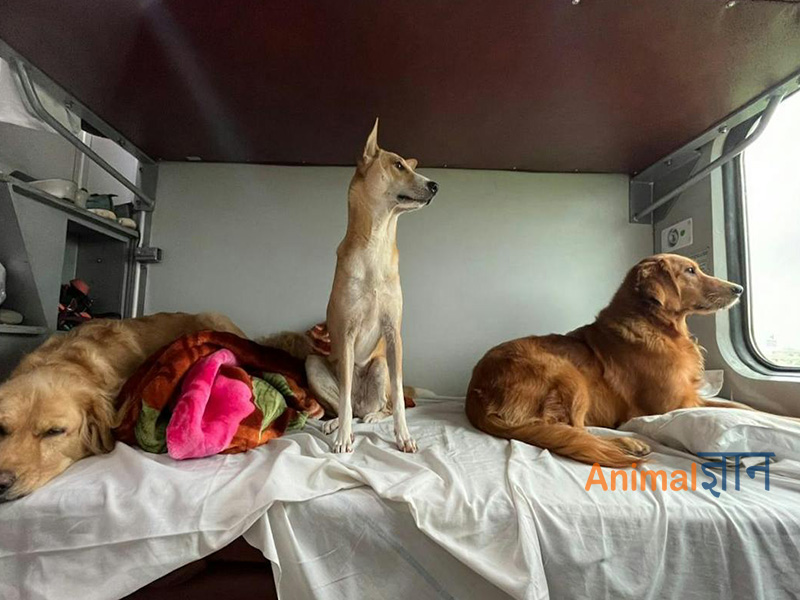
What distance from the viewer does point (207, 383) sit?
2.93ft

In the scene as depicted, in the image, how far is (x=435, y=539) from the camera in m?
0.61

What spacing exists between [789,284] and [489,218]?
107cm

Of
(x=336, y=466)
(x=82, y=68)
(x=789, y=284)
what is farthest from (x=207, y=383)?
(x=789, y=284)

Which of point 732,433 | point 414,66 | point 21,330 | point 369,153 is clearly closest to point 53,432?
point 21,330

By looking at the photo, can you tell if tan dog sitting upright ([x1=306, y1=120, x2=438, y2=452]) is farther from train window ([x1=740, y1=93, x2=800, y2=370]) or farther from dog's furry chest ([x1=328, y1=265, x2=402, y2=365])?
train window ([x1=740, y1=93, x2=800, y2=370])

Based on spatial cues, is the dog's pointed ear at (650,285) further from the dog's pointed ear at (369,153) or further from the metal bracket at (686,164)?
the dog's pointed ear at (369,153)

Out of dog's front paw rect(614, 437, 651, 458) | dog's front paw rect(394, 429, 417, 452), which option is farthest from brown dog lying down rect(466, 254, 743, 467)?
dog's front paw rect(394, 429, 417, 452)

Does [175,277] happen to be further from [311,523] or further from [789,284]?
[789,284]

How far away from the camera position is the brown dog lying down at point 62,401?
2.27 feet

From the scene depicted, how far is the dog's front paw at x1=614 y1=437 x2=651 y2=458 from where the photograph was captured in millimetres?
906

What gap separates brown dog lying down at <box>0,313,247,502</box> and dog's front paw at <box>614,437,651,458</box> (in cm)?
118

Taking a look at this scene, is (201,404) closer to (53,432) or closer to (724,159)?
(53,432)

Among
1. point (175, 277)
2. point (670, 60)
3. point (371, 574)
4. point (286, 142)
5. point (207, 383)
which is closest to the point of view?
point (371, 574)

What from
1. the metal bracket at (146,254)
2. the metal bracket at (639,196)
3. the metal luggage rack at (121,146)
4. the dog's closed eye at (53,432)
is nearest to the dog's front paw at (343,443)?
the dog's closed eye at (53,432)
